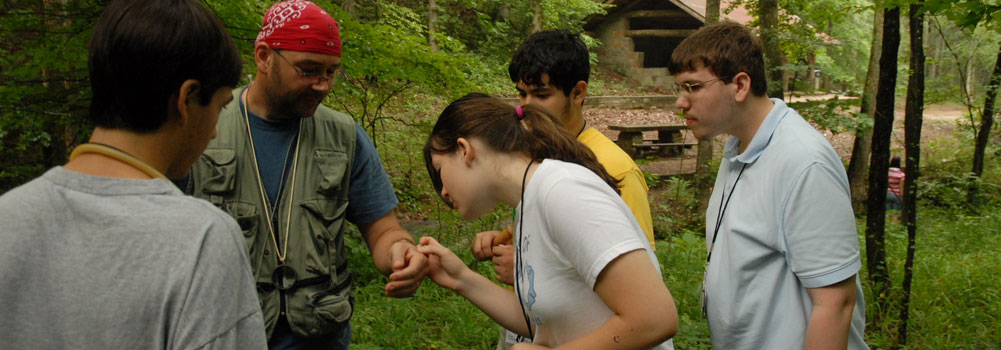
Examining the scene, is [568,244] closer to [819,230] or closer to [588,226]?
[588,226]

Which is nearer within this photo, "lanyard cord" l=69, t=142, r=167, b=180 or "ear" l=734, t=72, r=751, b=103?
"lanyard cord" l=69, t=142, r=167, b=180

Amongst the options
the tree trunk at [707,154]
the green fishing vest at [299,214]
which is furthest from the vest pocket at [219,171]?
the tree trunk at [707,154]

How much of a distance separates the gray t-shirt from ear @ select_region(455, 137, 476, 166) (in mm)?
773

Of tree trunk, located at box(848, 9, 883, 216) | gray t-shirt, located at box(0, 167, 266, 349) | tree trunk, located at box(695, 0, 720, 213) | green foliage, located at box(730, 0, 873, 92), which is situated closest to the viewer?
gray t-shirt, located at box(0, 167, 266, 349)

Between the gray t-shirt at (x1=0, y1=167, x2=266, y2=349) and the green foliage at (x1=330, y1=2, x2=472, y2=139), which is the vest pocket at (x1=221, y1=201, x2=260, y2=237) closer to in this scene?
the gray t-shirt at (x1=0, y1=167, x2=266, y2=349)

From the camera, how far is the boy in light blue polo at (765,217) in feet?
5.88

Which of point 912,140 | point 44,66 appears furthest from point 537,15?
point 44,66

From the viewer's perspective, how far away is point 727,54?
82.5 inches

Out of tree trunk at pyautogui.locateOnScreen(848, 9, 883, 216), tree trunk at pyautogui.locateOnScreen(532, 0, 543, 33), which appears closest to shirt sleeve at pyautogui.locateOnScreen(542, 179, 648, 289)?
tree trunk at pyautogui.locateOnScreen(848, 9, 883, 216)

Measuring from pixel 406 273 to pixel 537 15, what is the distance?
1568 centimetres

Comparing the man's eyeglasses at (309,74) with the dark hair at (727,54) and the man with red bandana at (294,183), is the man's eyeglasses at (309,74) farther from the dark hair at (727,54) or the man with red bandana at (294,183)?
the dark hair at (727,54)

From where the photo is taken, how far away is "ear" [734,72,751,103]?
2090 millimetres

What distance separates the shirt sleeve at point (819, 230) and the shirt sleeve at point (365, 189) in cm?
137

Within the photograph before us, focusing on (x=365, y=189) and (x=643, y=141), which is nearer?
(x=365, y=189)
